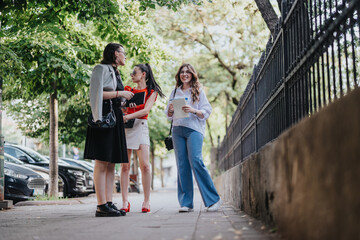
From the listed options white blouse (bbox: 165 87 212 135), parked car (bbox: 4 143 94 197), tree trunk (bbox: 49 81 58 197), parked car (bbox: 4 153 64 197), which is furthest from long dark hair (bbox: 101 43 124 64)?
parked car (bbox: 4 143 94 197)

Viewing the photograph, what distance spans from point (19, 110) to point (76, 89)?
6.57 m

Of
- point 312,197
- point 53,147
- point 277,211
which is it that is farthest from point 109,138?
point 53,147

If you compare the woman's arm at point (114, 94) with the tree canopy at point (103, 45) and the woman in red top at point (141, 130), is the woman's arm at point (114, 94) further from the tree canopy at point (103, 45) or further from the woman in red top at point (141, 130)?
the tree canopy at point (103, 45)

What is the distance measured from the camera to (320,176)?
2.54 m

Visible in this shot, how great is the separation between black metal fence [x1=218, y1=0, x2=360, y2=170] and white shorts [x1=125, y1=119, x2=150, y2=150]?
158 centimetres

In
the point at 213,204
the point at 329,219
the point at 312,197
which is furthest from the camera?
the point at 213,204

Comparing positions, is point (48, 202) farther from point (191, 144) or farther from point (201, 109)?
point (201, 109)

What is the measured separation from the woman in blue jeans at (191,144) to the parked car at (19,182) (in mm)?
6065

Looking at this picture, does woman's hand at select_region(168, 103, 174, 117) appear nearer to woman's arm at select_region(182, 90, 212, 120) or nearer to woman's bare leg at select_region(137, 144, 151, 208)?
woman's arm at select_region(182, 90, 212, 120)

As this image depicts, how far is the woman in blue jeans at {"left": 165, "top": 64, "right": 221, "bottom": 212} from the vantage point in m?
6.45

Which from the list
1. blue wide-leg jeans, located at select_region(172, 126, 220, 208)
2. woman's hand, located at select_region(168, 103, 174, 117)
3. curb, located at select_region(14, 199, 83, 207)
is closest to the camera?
blue wide-leg jeans, located at select_region(172, 126, 220, 208)

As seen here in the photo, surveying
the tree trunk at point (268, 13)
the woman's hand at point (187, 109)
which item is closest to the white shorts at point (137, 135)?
the woman's hand at point (187, 109)

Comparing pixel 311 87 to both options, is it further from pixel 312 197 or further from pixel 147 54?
pixel 147 54

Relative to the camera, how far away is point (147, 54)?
47.4ft
